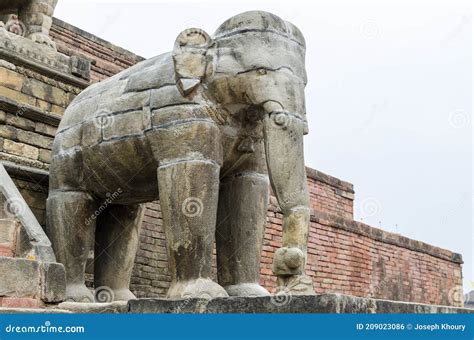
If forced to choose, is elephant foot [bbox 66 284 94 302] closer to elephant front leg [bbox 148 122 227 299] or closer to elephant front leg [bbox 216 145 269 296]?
elephant front leg [bbox 148 122 227 299]

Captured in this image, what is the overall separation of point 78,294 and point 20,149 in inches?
61.0

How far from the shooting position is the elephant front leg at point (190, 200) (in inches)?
161

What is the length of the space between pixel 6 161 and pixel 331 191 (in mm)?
7983

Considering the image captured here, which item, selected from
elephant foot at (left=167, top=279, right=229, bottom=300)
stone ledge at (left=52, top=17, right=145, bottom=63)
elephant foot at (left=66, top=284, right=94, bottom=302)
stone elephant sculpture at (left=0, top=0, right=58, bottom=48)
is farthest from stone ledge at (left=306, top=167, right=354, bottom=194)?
elephant foot at (left=167, top=279, right=229, bottom=300)

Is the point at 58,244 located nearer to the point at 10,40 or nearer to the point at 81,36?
the point at 10,40

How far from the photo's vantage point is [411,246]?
12.7 metres

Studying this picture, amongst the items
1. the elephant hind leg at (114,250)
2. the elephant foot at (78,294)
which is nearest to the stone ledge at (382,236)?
the elephant hind leg at (114,250)

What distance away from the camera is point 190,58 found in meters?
4.27

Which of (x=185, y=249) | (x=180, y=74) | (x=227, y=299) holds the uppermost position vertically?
(x=180, y=74)

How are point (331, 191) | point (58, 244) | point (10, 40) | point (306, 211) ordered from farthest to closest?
point (331, 191) → point (10, 40) → point (58, 244) → point (306, 211)

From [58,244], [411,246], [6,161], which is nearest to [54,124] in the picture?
[6,161]

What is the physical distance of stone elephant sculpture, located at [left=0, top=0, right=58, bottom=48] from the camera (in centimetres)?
614

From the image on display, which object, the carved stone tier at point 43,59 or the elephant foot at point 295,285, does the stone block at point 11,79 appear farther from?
the elephant foot at point 295,285

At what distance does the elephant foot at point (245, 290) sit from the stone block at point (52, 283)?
106 cm
